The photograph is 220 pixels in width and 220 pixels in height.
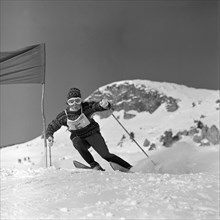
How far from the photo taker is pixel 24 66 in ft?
31.0

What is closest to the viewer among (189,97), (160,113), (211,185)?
(211,185)

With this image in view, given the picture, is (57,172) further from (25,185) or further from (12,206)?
(12,206)

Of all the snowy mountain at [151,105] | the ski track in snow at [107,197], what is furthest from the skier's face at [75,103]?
the snowy mountain at [151,105]

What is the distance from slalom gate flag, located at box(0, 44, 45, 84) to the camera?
347 inches

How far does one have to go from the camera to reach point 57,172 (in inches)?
207

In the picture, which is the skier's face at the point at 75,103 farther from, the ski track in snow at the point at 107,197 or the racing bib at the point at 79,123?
the ski track in snow at the point at 107,197

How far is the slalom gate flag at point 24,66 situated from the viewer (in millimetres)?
8820

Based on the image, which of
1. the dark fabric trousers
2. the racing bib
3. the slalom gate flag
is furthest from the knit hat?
the slalom gate flag

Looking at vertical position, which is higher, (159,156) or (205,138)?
(159,156)

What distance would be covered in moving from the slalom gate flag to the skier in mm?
2143

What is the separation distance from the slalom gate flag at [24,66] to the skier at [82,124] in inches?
84.4

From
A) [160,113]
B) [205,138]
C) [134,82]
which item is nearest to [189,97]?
[160,113]

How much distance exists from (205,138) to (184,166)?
13.8 metres

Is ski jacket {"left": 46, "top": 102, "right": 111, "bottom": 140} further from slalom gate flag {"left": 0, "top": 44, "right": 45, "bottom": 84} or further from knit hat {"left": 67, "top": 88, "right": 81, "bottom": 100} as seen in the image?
slalom gate flag {"left": 0, "top": 44, "right": 45, "bottom": 84}
